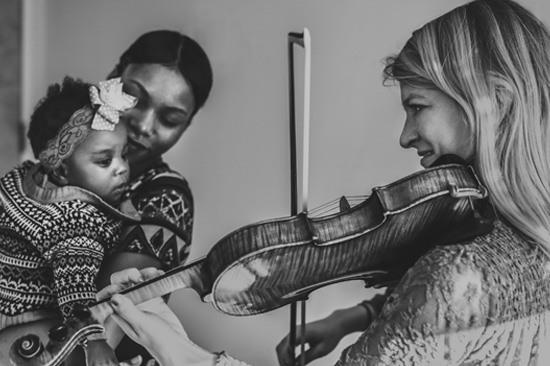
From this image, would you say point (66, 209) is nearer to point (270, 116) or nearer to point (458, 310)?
point (270, 116)

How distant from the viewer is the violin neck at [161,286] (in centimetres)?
119

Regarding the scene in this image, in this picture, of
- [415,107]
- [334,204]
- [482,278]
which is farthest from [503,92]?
[334,204]

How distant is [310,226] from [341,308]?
0.65 meters

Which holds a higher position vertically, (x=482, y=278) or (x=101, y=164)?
(x=101, y=164)

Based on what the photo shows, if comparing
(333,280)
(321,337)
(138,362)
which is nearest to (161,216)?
(138,362)

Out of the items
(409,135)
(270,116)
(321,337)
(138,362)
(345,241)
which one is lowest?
(321,337)

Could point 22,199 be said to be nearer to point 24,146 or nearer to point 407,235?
point 24,146

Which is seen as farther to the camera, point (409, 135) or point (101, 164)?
point (101, 164)

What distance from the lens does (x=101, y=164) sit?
157 cm

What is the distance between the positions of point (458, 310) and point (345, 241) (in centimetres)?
19

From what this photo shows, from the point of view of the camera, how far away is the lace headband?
1.54m

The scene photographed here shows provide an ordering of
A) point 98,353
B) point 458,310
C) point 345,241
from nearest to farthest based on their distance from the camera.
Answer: point 458,310
point 345,241
point 98,353

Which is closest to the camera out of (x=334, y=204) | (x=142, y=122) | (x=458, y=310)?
(x=458, y=310)

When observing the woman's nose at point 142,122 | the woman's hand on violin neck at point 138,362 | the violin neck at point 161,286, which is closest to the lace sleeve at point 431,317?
the violin neck at point 161,286
